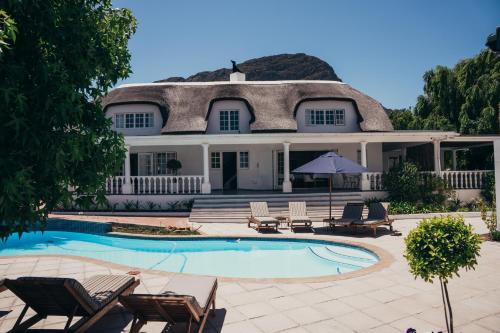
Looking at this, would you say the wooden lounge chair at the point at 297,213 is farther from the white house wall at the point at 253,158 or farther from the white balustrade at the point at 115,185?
the white balustrade at the point at 115,185

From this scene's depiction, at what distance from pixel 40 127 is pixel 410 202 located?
1706 centimetres

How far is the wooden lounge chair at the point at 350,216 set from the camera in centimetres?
1301

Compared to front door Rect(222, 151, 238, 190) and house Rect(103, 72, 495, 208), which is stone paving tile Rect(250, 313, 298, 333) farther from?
front door Rect(222, 151, 238, 190)

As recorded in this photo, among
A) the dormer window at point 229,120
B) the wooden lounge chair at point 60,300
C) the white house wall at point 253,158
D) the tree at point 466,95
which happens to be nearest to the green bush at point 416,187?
the white house wall at point 253,158

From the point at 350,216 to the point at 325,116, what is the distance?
10.3 meters

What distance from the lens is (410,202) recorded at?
57.4 ft

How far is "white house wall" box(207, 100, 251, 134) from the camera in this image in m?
22.3

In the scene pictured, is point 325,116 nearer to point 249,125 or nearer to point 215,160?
point 249,125

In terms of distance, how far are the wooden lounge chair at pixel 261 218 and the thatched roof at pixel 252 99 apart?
696 cm

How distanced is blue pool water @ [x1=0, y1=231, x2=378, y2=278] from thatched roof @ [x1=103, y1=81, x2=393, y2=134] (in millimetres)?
9336

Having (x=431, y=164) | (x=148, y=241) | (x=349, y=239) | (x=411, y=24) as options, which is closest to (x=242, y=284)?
(x=349, y=239)

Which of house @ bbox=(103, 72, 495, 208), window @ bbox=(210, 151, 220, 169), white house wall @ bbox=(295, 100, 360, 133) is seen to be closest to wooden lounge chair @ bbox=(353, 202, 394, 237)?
house @ bbox=(103, 72, 495, 208)

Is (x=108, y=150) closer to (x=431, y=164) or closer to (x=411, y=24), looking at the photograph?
(x=411, y=24)

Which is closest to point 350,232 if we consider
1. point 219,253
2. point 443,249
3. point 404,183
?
point 219,253
